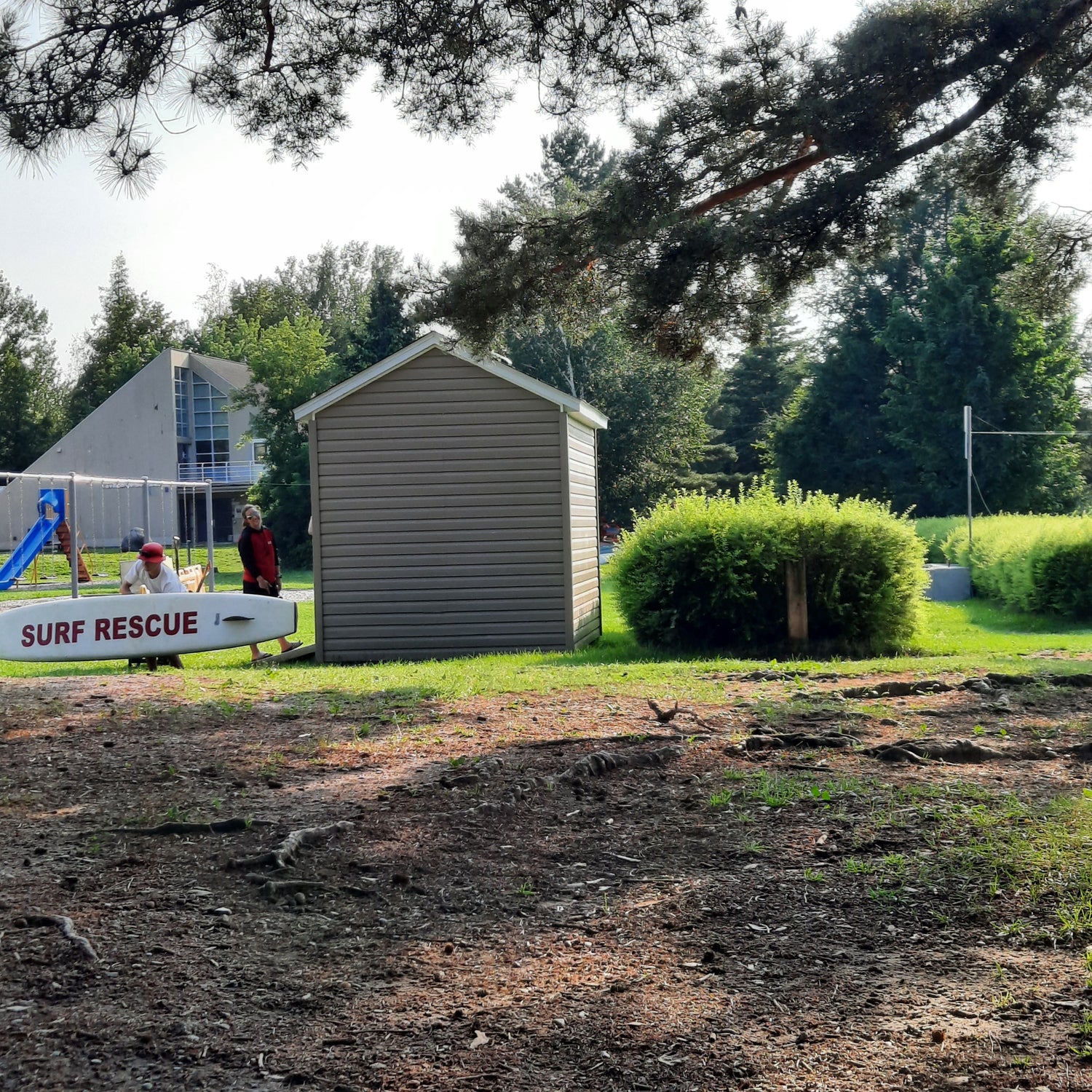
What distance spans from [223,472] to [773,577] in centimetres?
4050

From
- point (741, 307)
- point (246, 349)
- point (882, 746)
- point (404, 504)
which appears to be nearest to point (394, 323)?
point (246, 349)

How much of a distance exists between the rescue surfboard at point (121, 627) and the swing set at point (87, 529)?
2043 millimetres

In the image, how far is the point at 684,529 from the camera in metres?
14.7

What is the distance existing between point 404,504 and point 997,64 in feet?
25.7

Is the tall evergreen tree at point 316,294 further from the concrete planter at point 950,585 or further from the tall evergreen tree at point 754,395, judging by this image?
the concrete planter at point 950,585

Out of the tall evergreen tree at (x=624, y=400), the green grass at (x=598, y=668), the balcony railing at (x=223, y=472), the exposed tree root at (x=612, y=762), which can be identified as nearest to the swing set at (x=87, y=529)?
the balcony railing at (x=223, y=472)

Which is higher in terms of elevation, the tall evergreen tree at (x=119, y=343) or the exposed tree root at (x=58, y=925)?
the tall evergreen tree at (x=119, y=343)

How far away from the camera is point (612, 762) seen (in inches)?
237

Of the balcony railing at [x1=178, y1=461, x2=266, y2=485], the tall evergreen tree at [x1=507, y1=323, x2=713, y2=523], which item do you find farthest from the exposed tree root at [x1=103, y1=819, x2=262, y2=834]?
the balcony railing at [x1=178, y1=461, x2=266, y2=485]

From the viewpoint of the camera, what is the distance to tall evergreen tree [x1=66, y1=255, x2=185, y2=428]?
212 feet

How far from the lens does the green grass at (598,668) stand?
31.1ft

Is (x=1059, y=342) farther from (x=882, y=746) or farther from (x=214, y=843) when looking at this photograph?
(x=214, y=843)

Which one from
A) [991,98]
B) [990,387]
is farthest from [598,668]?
[990,387]

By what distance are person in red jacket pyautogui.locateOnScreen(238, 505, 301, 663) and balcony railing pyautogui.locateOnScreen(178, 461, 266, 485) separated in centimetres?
3839
